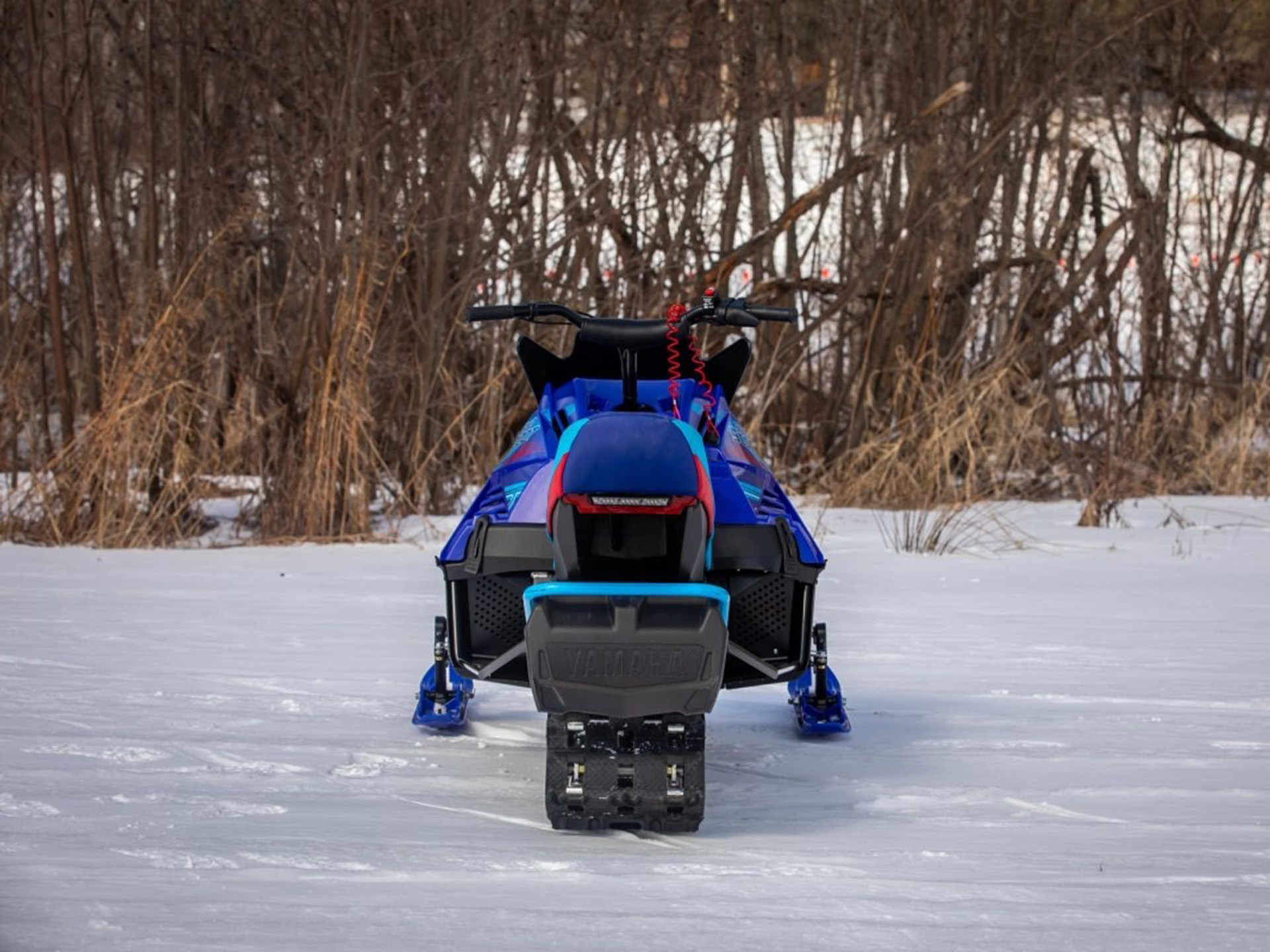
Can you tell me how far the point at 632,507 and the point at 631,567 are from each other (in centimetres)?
14

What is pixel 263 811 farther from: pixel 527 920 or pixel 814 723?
pixel 814 723

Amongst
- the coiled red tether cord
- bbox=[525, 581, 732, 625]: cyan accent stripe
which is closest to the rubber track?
bbox=[525, 581, 732, 625]: cyan accent stripe

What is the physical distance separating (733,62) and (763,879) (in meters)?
8.13

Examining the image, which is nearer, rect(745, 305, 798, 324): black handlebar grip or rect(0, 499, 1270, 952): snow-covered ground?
rect(0, 499, 1270, 952): snow-covered ground

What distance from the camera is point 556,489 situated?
9.50 feet

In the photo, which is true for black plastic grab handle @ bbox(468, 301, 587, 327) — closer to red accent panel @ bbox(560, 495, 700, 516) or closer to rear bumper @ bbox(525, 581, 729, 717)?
red accent panel @ bbox(560, 495, 700, 516)

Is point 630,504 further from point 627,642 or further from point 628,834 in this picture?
point 628,834

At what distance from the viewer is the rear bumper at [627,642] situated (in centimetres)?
279

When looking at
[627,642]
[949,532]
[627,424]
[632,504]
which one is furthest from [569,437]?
[949,532]

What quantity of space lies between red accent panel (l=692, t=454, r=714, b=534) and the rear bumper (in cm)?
14

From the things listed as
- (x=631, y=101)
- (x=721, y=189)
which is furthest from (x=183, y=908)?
(x=721, y=189)

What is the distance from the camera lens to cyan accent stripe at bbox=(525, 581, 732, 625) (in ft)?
9.19


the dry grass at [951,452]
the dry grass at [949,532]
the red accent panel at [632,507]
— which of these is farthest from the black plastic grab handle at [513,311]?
the dry grass at [951,452]

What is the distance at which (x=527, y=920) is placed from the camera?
2424mm
